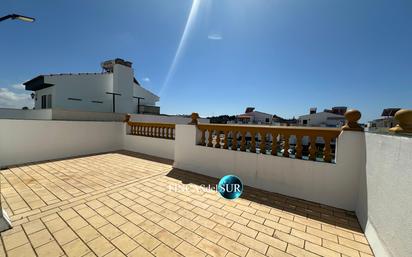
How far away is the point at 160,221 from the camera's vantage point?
2193mm

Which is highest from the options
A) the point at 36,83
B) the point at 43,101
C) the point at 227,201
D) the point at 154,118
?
the point at 36,83

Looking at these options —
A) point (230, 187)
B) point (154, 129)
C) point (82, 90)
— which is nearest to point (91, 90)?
point (82, 90)

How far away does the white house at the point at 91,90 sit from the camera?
11148mm

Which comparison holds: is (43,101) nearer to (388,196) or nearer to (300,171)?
(300,171)

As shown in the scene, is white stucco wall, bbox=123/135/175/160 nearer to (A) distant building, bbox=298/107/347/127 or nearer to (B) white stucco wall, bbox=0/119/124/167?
(B) white stucco wall, bbox=0/119/124/167

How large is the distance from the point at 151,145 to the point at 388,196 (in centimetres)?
593

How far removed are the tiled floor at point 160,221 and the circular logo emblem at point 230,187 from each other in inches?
6.9

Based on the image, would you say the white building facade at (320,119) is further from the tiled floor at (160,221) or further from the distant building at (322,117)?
the tiled floor at (160,221)

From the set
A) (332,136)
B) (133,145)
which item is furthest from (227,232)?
(133,145)

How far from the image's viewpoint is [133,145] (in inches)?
264

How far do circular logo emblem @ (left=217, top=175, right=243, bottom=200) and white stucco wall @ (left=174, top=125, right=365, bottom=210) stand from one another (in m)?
0.16

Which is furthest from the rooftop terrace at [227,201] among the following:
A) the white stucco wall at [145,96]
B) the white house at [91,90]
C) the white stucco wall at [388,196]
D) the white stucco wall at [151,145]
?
the white stucco wall at [145,96]

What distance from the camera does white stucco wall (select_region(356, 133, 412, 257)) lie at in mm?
1295

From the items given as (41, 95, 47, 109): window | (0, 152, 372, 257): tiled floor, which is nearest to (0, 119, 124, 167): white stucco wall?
(0, 152, 372, 257): tiled floor
